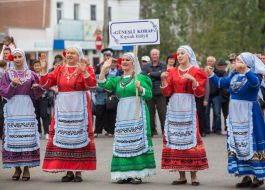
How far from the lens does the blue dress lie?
420 inches

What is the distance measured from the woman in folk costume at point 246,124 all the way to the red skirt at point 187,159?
0.49 meters

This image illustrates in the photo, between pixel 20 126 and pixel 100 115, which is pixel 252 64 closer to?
pixel 20 126

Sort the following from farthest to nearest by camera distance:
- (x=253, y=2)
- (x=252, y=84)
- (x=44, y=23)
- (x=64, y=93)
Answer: (x=44, y=23) < (x=253, y=2) < (x=64, y=93) < (x=252, y=84)

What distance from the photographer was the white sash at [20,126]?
11.7 meters

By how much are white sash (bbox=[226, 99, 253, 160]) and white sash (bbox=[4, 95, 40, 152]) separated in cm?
299

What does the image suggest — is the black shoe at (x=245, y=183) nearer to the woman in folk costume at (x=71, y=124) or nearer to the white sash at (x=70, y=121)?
the woman in folk costume at (x=71, y=124)

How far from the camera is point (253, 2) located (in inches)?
1266

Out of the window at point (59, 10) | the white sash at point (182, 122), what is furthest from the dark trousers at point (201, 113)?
the window at point (59, 10)

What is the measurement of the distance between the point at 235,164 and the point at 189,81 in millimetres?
1349

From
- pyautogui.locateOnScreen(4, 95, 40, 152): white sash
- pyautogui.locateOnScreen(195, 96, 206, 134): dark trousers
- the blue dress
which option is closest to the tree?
pyautogui.locateOnScreen(195, 96, 206, 134): dark trousers

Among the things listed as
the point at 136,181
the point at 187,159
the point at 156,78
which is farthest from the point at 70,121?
the point at 156,78

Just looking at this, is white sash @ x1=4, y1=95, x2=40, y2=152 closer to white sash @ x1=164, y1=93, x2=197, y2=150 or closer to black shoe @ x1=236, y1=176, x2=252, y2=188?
white sash @ x1=164, y1=93, x2=197, y2=150

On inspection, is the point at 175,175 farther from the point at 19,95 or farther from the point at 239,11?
the point at 239,11

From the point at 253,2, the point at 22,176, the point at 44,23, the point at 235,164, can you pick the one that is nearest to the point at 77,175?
the point at 22,176
